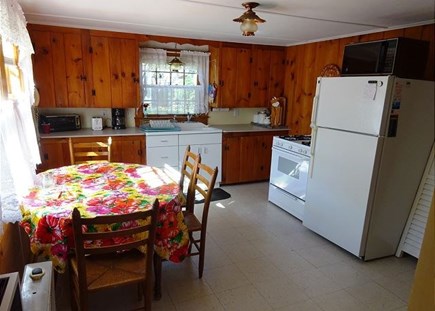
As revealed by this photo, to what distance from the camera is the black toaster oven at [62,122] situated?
3.58 meters

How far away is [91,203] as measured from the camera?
1833 mm

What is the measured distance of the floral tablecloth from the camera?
1674 mm

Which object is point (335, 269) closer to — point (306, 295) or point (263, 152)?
point (306, 295)

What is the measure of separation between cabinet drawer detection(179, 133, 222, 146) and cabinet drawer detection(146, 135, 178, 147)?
0.31ft

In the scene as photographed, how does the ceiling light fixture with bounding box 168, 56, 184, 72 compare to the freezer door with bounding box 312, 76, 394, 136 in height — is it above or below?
above

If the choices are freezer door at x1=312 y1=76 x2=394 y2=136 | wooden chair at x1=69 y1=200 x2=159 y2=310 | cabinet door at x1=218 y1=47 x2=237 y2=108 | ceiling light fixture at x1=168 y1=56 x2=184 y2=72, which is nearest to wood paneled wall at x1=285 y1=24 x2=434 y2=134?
cabinet door at x1=218 y1=47 x2=237 y2=108

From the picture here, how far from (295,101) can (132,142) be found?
8.19 feet

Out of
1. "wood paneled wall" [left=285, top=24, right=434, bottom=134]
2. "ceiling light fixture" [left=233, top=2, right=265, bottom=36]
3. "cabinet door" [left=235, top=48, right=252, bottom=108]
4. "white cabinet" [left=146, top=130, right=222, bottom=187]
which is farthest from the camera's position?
"cabinet door" [left=235, top=48, right=252, bottom=108]

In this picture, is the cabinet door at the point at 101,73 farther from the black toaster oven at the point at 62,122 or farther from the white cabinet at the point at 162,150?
the white cabinet at the point at 162,150

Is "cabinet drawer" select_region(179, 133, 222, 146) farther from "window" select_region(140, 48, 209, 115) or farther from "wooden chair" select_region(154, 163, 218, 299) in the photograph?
"wooden chair" select_region(154, 163, 218, 299)

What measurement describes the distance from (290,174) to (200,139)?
1341mm

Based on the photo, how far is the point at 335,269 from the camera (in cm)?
248

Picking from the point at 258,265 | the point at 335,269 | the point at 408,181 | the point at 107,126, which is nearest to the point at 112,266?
the point at 258,265

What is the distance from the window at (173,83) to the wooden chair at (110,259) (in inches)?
111
